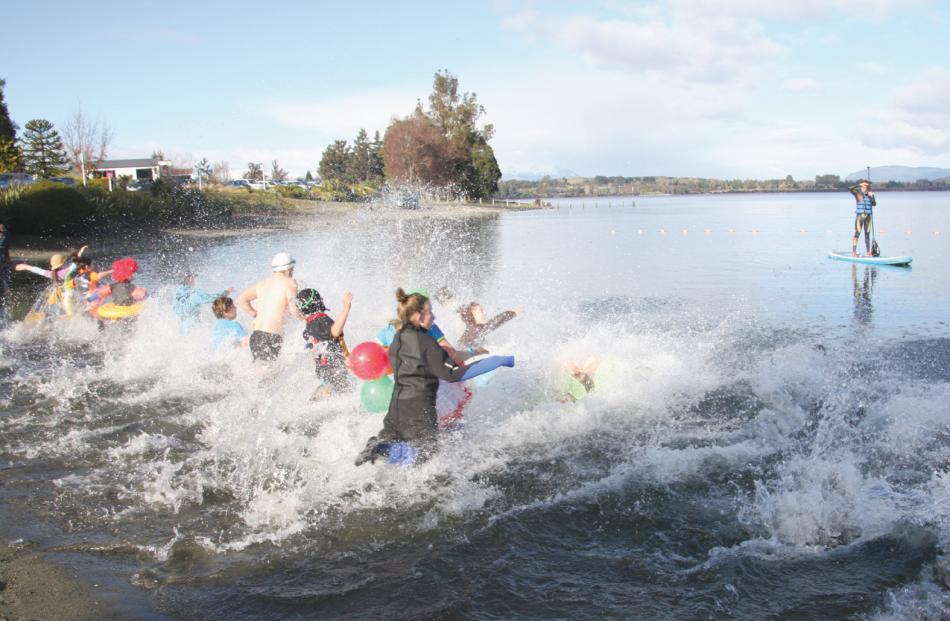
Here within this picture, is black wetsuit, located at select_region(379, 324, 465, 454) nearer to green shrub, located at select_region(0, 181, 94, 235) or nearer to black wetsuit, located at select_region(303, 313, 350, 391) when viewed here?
black wetsuit, located at select_region(303, 313, 350, 391)


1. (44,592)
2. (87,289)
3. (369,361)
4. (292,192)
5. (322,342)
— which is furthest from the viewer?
(292,192)

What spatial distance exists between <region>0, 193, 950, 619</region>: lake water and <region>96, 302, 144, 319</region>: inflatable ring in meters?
0.37

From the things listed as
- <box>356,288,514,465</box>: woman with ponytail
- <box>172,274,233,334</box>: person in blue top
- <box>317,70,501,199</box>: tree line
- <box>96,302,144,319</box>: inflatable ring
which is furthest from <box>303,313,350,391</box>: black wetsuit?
<box>317,70,501,199</box>: tree line

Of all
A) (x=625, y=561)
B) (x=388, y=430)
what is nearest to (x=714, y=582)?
(x=625, y=561)

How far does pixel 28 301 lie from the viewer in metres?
17.3

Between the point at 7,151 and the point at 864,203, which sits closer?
the point at 864,203

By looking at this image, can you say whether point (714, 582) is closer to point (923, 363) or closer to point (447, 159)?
point (923, 363)

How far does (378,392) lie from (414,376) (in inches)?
49.0

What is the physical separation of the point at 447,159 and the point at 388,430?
7423 centimetres

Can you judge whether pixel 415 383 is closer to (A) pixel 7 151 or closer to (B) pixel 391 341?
(B) pixel 391 341

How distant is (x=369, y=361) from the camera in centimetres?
678

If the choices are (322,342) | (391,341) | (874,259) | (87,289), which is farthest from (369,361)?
(874,259)

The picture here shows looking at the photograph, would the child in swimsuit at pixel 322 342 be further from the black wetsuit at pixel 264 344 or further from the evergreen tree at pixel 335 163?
the evergreen tree at pixel 335 163

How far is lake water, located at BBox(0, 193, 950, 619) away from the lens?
4.75 meters
